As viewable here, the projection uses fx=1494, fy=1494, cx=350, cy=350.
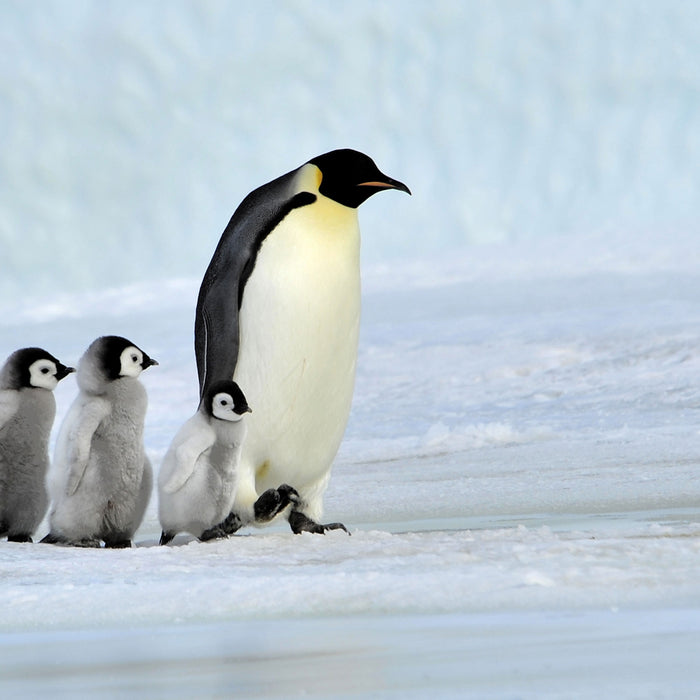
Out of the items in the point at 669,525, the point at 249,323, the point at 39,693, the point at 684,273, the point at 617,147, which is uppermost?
the point at 617,147

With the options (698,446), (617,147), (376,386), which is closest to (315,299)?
(698,446)

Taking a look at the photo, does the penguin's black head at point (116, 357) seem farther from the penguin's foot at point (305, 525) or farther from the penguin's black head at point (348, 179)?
the penguin's black head at point (348, 179)

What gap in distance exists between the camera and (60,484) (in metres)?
3.71

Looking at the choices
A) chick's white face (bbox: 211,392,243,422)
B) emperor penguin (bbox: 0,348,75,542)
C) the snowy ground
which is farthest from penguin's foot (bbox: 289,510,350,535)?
emperor penguin (bbox: 0,348,75,542)

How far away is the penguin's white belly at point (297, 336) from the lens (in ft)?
13.4

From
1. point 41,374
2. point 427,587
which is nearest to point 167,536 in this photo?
point 41,374

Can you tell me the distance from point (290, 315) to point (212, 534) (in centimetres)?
68

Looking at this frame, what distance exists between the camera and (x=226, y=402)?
375 cm

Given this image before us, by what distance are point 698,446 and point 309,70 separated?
13.0 m

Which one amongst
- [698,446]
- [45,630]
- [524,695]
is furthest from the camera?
[698,446]

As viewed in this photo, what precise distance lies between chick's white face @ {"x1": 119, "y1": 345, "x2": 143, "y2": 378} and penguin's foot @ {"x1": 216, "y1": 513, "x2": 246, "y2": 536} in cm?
45

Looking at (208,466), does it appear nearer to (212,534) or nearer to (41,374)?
(212,534)

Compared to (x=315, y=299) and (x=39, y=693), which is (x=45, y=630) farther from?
(x=315, y=299)

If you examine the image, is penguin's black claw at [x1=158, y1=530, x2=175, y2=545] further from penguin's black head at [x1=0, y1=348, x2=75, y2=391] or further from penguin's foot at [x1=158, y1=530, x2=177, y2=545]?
penguin's black head at [x1=0, y1=348, x2=75, y2=391]
